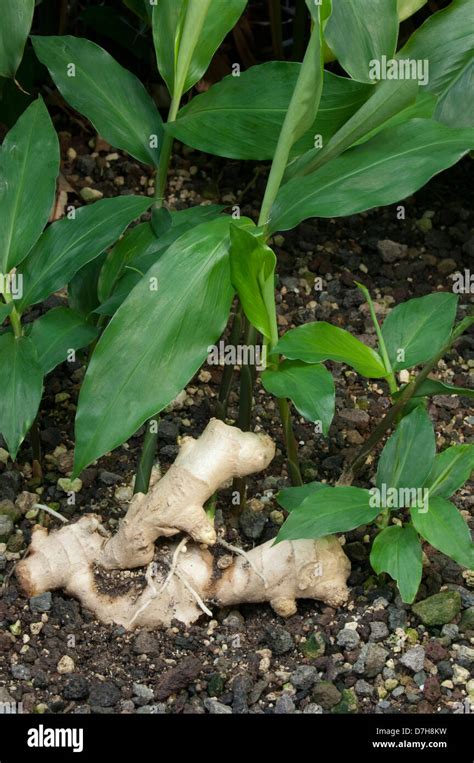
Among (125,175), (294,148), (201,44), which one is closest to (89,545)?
(294,148)

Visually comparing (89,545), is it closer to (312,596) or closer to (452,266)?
(312,596)

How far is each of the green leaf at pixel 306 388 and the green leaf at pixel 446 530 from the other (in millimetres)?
204

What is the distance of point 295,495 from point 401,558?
7.4 inches

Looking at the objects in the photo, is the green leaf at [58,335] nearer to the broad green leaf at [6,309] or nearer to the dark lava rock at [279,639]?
the broad green leaf at [6,309]

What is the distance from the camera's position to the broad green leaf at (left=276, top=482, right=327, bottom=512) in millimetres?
1553

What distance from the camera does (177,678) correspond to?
1.47 meters

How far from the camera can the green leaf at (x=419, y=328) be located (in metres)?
1.59

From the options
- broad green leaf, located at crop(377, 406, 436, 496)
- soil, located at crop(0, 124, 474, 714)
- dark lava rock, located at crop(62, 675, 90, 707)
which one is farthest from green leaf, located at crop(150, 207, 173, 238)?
dark lava rock, located at crop(62, 675, 90, 707)

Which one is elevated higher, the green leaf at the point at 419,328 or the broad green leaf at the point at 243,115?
the broad green leaf at the point at 243,115

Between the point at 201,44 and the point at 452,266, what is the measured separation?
0.86 m

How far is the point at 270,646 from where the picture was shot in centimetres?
154

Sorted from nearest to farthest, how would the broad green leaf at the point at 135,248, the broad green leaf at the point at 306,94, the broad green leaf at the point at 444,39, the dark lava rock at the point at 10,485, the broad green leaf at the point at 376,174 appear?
1. the broad green leaf at the point at 306,94
2. the broad green leaf at the point at 376,174
3. the broad green leaf at the point at 444,39
4. the broad green leaf at the point at 135,248
5. the dark lava rock at the point at 10,485

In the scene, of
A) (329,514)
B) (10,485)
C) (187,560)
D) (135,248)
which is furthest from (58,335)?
(329,514)

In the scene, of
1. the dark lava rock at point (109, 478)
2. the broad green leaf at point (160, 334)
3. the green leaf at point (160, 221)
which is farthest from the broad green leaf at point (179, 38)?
the dark lava rock at point (109, 478)
